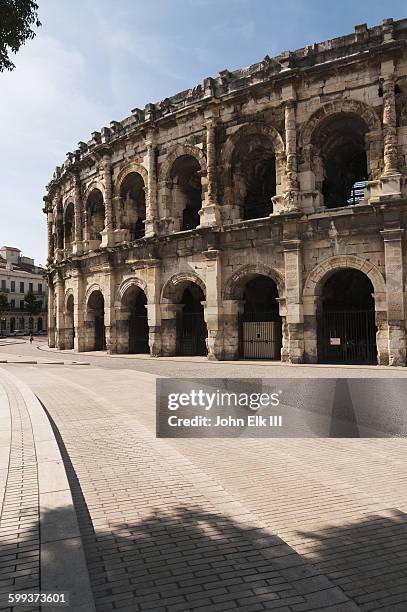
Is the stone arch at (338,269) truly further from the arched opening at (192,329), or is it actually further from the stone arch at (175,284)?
the arched opening at (192,329)

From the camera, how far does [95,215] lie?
25.7m

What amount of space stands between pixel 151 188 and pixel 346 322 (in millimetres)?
10204

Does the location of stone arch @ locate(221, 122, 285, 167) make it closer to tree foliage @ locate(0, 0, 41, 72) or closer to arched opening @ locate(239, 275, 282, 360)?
arched opening @ locate(239, 275, 282, 360)

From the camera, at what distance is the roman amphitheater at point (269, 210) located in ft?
49.8

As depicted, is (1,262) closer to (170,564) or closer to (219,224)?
(219,224)

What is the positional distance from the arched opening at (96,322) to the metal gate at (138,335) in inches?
111

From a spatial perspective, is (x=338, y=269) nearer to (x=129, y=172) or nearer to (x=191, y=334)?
(x=191, y=334)

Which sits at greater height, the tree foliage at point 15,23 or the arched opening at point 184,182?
the arched opening at point 184,182

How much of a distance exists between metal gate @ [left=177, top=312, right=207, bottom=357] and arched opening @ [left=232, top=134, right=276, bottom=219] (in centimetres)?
531

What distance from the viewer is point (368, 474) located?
5273 mm

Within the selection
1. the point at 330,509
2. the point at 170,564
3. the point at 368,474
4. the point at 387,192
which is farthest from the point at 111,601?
the point at 387,192

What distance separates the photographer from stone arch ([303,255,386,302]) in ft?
49.2

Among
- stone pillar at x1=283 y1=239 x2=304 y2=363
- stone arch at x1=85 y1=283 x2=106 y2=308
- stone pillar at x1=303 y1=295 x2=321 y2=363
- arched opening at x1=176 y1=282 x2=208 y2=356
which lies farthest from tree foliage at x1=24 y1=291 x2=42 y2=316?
stone pillar at x1=303 y1=295 x2=321 y2=363

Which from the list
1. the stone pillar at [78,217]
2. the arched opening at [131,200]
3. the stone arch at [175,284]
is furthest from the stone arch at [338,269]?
the stone pillar at [78,217]
